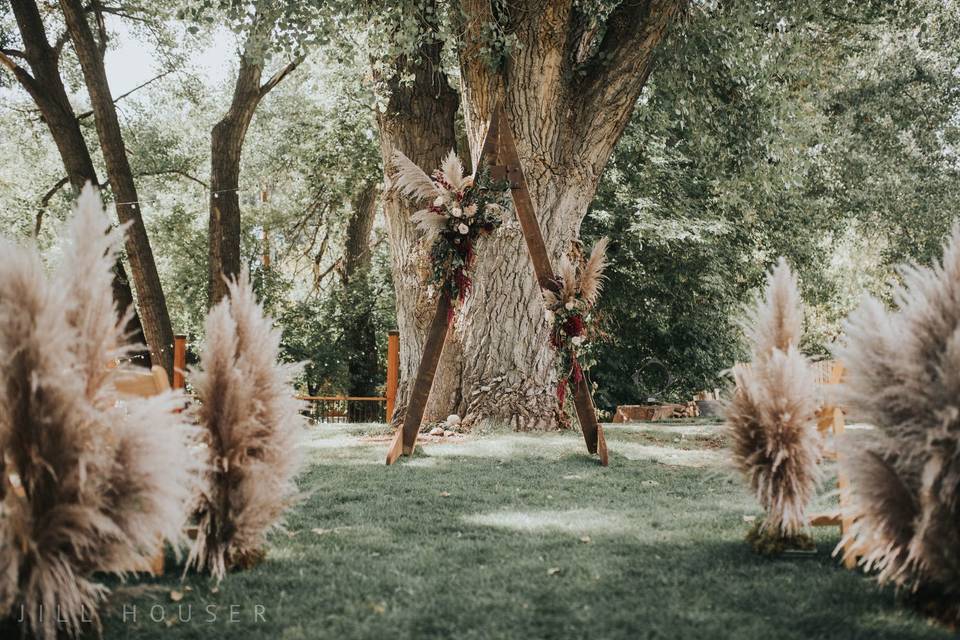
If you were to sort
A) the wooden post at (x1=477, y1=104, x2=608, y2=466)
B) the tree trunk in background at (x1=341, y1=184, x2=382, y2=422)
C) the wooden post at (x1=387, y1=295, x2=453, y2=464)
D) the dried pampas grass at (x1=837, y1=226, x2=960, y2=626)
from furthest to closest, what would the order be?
the tree trunk in background at (x1=341, y1=184, x2=382, y2=422) → the wooden post at (x1=387, y1=295, x2=453, y2=464) → the wooden post at (x1=477, y1=104, x2=608, y2=466) → the dried pampas grass at (x1=837, y1=226, x2=960, y2=626)

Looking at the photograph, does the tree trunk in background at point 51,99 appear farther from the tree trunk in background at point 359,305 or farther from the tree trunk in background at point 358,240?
the tree trunk in background at point 358,240

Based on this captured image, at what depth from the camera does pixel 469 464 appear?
24.5 ft

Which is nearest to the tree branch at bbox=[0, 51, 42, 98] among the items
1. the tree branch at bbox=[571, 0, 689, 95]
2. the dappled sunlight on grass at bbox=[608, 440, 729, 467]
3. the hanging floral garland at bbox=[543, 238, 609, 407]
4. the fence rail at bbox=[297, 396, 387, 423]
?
the fence rail at bbox=[297, 396, 387, 423]

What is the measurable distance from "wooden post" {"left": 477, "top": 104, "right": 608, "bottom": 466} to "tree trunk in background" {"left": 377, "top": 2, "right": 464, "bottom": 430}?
3383 mm

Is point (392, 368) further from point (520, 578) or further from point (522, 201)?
point (520, 578)

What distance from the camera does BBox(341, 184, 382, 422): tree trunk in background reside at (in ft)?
72.4

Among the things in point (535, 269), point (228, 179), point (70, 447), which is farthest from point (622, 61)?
point (228, 179)

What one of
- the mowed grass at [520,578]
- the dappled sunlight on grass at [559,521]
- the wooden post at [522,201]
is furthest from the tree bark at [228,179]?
the dappled sunlight on grass at [559,521]

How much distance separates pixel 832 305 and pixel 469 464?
26.1 meters

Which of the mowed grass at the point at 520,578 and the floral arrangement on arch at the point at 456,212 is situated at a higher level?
the floral arrangement on arch at the point at 456,212

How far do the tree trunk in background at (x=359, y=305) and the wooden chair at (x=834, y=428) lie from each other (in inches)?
722

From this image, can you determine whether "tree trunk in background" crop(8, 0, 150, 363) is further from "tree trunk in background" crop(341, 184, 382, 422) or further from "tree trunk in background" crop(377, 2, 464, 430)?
"tree trunk in background" crop(341, 184, 382, 422)

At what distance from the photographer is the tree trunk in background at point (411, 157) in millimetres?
11172

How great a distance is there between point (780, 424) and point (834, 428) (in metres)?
0.30
